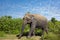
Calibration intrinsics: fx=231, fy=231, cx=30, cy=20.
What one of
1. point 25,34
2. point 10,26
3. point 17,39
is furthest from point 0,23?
point 17,39

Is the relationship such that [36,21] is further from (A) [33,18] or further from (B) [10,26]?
(B) [10,26]

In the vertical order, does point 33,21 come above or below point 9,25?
above

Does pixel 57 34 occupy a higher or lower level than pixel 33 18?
lower

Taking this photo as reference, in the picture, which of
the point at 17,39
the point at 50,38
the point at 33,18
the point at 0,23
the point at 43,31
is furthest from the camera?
the point at 0,23

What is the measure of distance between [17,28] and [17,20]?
52cm

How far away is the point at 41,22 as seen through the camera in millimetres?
11422

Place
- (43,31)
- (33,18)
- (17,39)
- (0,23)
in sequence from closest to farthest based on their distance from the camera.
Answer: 1. (17,39)
2. (33,18)
3. (43,31)
4. (0,23)

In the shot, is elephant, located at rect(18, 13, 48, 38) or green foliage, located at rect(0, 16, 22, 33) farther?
green foliage, located at rect(0, 16, 22, 33)

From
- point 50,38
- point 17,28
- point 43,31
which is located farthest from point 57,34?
point 17,28

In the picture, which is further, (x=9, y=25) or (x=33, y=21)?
(x=9, y=25)

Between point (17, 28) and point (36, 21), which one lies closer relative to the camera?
point (36, 21)

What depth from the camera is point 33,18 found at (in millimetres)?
11133

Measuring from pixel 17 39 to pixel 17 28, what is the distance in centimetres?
467

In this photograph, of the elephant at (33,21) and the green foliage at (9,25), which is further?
the green foliage at (9,25)
